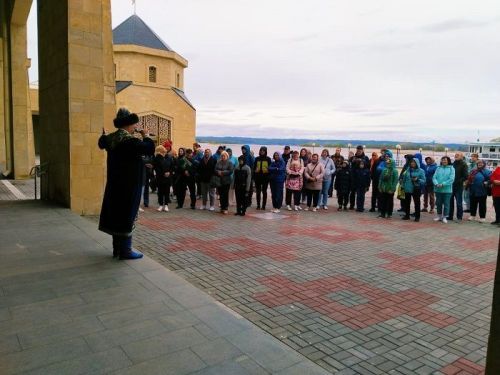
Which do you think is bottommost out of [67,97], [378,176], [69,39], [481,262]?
[481,262]

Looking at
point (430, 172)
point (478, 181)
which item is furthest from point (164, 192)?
point (478, 181)

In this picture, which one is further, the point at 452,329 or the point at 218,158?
the point at 218,158

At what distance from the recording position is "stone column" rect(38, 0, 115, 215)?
28.3 feet

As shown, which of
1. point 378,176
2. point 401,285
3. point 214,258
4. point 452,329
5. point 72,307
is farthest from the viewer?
point 378,176

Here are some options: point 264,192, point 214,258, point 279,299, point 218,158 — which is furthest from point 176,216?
point 279,299

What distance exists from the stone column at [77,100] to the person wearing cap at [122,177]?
403cm

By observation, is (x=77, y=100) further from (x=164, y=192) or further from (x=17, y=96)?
(x=17, y=96)

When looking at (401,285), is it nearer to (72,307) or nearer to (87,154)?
(72,307)

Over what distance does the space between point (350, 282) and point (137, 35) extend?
3822 cm

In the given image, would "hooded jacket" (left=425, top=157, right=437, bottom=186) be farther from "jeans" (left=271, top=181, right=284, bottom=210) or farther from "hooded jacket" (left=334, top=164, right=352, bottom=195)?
"jeans" (left=271, top=181, right=284, bottom=210)

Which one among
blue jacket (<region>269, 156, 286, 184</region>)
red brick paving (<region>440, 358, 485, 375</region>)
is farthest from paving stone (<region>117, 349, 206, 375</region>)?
blue jacket (<region>269, 156, 286, 184</region>)

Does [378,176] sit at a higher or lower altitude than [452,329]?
higher

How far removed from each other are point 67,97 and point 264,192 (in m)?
5.79

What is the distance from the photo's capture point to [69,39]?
28.0 feet
